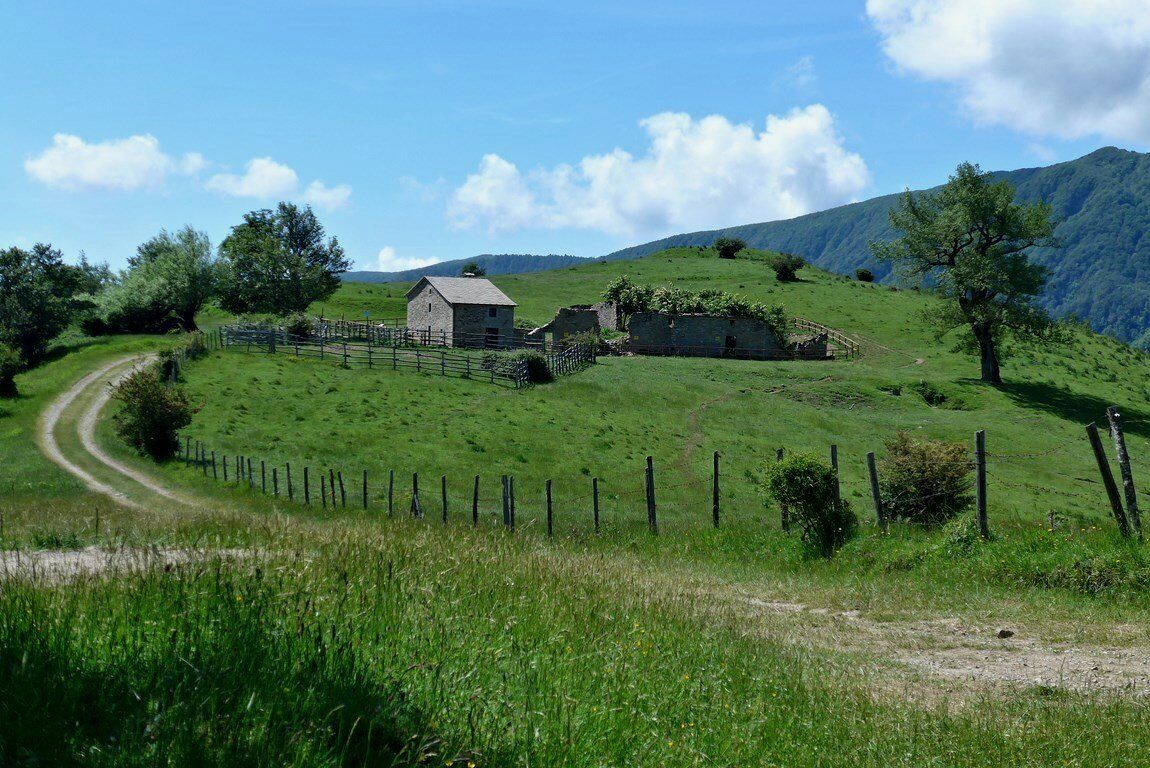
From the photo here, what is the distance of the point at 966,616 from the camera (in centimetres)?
1159

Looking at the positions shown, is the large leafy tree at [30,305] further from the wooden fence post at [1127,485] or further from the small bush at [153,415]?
the wooden fence post at [1127,485]

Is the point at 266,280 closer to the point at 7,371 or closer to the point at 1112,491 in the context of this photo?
the point at 7,371

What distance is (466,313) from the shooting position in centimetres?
7350

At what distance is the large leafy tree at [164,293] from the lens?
76.0 meters

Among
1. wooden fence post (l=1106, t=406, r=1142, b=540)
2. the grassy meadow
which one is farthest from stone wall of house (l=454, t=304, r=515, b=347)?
wooden fence post (l=1106, t=406, r=1142, b=540)

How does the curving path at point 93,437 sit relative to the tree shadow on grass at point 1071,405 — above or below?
above

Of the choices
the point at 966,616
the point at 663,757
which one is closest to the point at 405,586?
the point at 663,757

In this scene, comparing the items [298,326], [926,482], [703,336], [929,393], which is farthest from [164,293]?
[926,482]

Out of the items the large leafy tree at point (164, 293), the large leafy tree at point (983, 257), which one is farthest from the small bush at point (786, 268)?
the large leafy tree at point (164, 293)

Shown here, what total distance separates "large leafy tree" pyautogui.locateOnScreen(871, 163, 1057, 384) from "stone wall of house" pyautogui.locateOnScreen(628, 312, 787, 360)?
1468cm

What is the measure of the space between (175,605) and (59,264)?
88.9 m

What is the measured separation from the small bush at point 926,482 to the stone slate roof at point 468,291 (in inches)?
2130

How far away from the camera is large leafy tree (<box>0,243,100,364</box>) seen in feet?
216

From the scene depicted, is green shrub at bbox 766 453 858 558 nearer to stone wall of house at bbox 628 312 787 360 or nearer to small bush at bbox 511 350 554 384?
small bush at bbox 511 350 554 384
